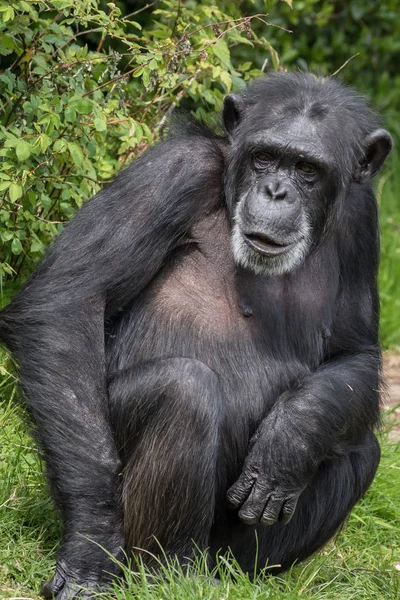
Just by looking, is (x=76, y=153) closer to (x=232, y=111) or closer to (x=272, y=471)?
(x=232, y=111)

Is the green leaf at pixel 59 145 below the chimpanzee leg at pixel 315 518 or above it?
above

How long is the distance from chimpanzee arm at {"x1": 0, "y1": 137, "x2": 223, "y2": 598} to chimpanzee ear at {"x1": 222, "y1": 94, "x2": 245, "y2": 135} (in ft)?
0.93

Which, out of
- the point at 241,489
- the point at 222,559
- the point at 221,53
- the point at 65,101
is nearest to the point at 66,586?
the point at 222,559

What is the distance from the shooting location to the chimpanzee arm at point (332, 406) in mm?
4949

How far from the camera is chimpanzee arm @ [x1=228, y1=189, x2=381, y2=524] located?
495 centimetres

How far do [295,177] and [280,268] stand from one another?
43 cm

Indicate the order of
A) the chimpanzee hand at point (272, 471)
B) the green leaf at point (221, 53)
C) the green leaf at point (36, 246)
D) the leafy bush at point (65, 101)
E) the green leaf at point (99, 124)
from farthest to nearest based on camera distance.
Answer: the green leaf at point (221, 53)
the green leaf at point (36, 246)
the leafy bush at point (65, 101)
the green leaf at point (99, 124)
the chimpanzee hand at point (272, 471)

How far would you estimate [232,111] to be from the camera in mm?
5316

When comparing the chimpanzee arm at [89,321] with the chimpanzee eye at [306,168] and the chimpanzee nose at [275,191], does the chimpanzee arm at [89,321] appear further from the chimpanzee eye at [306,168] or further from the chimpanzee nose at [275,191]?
the chimpanzee eye at [306,168]

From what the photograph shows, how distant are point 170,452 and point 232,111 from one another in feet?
5.61

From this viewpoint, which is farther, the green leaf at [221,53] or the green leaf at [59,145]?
the green leaf at [221,53]

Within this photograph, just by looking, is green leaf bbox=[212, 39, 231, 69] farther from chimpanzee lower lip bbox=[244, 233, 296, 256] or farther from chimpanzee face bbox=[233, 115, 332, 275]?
chimpanzee lower lip bbox=[244, 233, 296, 256]

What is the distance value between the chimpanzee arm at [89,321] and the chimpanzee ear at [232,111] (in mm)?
283

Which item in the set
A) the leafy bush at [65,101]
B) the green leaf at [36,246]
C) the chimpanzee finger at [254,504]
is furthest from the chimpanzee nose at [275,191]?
the green leaf at [36,246]
